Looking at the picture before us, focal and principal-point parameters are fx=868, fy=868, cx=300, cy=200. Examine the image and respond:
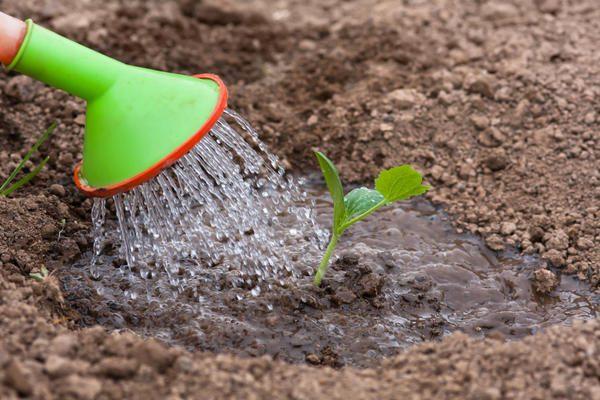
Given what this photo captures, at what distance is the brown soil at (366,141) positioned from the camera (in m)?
2.00

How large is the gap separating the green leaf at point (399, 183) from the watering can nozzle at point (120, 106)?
Result: 474 mm

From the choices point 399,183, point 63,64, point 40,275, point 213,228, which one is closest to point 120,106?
point 63,64

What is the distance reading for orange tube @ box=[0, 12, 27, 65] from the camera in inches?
87.0

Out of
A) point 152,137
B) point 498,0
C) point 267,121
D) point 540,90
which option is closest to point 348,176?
point 267,121

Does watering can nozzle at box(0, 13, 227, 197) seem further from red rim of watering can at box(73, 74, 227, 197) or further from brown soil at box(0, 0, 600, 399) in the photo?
brown soil at box(0, 0, 600, 399)

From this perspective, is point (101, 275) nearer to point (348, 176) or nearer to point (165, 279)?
point (165, 279)

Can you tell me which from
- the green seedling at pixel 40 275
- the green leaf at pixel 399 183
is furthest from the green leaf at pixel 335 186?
the green seedling at pixel 40 275

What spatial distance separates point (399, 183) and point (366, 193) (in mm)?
139

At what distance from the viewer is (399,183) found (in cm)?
236

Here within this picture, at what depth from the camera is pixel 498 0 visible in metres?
3.93

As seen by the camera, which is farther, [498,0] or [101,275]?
[498,0]

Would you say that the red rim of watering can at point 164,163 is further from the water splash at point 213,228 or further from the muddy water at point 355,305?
the muddy water at point 355,305

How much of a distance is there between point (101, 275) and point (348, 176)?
0.97 metres

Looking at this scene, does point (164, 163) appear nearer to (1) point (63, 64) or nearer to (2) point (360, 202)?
(1) point (63, 64)
